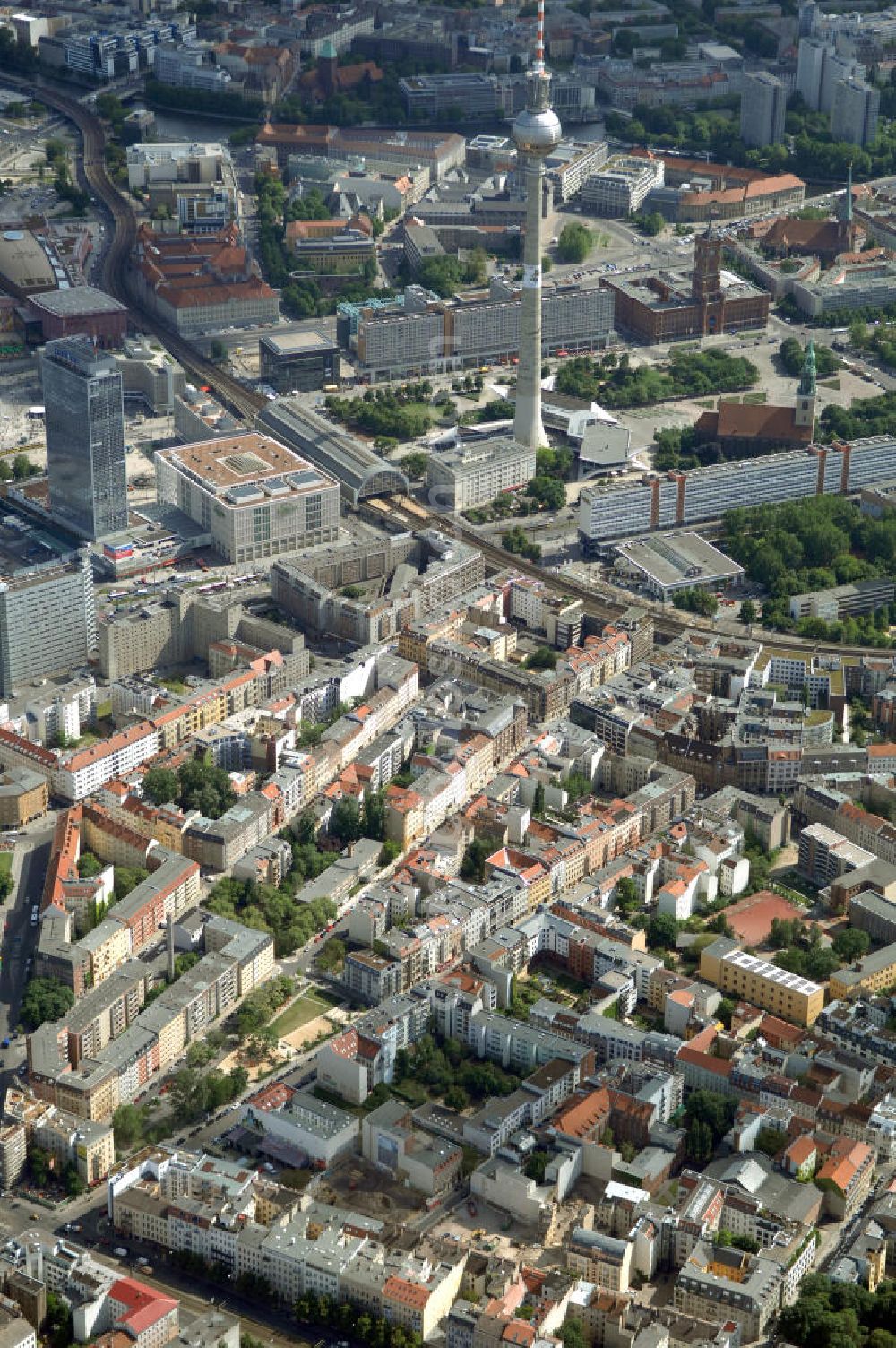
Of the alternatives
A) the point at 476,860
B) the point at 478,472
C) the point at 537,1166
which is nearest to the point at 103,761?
the point at 476,860

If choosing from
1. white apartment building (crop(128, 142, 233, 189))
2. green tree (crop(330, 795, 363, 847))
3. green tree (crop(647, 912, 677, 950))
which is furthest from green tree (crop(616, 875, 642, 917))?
white apartment building (crop(128, 142, 233, 189))

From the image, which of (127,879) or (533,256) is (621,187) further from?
(127,879)

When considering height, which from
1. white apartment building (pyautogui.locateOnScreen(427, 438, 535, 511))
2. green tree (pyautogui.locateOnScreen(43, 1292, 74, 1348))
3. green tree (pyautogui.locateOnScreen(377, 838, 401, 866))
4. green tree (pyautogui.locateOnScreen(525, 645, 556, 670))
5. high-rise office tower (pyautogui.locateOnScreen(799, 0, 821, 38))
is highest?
high-rise office tower (pyautogui.locateOnScreen(799, 0, 821, 38))

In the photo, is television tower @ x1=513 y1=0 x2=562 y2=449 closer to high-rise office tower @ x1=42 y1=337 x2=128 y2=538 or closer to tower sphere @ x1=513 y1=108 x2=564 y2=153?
tower sphere @ x1=513 y1=108 x2=564 y2=153

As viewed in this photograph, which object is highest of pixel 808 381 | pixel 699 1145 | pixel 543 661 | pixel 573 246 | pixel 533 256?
pixel 533 256

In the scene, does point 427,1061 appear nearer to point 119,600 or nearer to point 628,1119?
point 628,1119

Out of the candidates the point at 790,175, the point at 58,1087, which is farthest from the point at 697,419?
the point at 58,1087

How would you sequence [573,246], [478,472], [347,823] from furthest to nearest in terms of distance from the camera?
[573,246]
[478,472]
[347,823]
